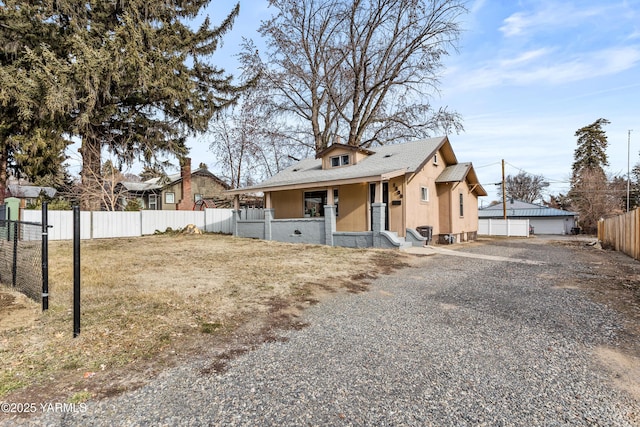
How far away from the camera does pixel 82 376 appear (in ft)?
9.18

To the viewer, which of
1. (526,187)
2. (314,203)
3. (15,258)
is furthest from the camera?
(526,187)

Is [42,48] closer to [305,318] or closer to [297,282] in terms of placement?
[297,282]

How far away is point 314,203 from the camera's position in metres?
15.8

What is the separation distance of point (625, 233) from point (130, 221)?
22216mm

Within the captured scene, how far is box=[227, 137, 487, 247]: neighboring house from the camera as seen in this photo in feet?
42.3

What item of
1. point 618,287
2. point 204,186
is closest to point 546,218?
point 618,287

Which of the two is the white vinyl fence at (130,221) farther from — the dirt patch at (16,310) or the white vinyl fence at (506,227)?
the white vinyl fence at (506,227)

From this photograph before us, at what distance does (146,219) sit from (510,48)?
18586 mm

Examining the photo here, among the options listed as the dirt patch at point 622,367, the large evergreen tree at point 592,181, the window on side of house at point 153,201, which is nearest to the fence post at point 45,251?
the dirt patch at point 622,367

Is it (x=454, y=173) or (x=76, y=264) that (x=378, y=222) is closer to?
(x=454, y=173)

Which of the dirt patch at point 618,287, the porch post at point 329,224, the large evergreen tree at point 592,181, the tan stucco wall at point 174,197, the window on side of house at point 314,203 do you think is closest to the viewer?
the dirt patch at point 618,287

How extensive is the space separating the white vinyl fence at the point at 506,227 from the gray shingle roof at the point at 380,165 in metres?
14.9

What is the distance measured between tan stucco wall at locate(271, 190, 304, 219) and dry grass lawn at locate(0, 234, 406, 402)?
277 inches

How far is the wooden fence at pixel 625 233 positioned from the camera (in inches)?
406
